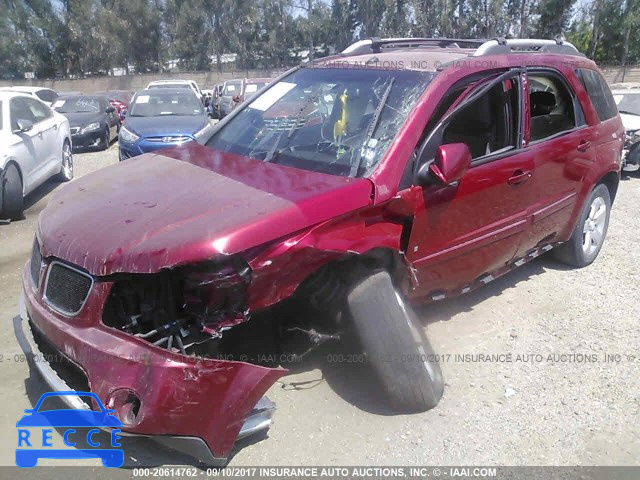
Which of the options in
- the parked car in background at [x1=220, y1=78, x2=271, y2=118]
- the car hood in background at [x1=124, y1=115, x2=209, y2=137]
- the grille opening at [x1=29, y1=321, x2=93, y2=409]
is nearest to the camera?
the grille opening at [x1=29, y1=321, x2=93, y2=409]

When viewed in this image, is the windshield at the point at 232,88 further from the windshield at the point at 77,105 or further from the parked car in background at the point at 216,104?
the windshield at the point at 77,105

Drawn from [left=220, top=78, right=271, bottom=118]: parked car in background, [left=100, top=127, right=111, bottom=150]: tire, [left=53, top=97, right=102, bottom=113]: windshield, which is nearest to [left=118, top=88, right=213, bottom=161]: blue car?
[left=100, top=127, right=111, bottom=150]: tire

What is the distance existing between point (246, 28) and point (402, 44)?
48196 millimetres

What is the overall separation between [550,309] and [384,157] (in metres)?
2.23

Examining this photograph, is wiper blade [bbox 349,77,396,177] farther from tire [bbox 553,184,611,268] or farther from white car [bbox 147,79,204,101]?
white car [bbox 147,79,204,101]

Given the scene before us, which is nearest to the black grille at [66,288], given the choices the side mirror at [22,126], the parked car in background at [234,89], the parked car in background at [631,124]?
the side mirror at [22,126]

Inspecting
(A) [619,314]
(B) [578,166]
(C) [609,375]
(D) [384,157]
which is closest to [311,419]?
(D) [384,157]

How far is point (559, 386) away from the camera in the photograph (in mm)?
3629

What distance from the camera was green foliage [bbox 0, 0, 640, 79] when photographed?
1686 inches

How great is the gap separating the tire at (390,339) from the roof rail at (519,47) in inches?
72.6

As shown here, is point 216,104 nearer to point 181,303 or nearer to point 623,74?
point 181,303

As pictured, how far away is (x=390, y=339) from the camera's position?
125 inches

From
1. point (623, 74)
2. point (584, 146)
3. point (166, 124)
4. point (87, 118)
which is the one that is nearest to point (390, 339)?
point (584, 146)

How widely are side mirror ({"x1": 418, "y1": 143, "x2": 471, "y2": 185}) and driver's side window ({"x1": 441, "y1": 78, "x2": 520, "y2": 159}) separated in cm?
70
